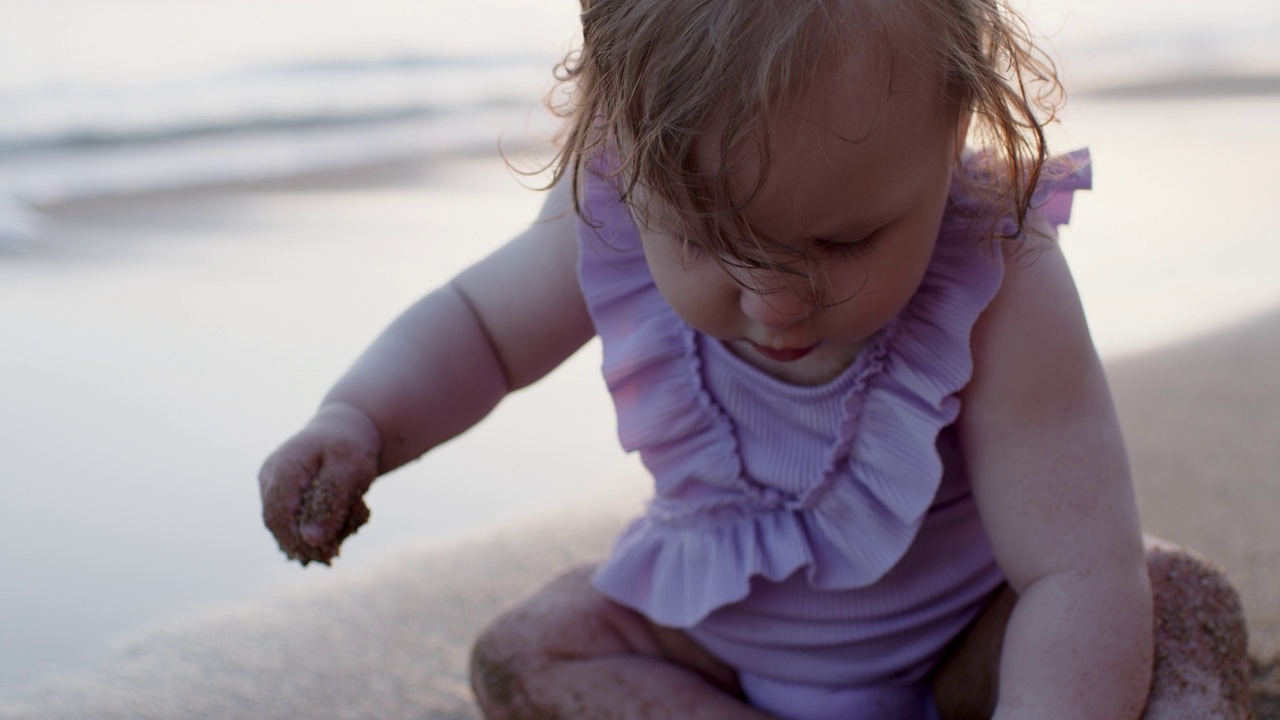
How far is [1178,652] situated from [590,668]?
48 centimetres

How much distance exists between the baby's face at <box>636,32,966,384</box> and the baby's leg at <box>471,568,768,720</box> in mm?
328

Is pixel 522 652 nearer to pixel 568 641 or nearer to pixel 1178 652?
pixel 568 641

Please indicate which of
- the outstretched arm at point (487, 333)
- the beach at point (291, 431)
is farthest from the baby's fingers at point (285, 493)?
the beach at point (291, 431)

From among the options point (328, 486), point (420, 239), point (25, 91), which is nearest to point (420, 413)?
point (328, 486)

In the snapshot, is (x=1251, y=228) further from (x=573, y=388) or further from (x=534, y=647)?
(x=534, y=647)

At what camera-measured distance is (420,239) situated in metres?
2.92

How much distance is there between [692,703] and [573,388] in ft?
3.57

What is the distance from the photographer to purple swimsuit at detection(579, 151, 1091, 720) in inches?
42.4

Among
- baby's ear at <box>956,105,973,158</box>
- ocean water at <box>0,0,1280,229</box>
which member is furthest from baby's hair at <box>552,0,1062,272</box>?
ocean water at <box>0,0,1280,229</box>

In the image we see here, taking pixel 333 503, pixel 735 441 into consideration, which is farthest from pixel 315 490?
pixel 735 441

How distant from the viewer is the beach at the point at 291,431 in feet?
4.52

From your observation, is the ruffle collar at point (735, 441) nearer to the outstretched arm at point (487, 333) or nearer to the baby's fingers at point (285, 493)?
the outstretched arm at point (487, 333)

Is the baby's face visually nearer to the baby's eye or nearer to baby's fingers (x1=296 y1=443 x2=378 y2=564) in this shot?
the baby's eye

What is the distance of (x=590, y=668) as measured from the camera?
1.14 m
